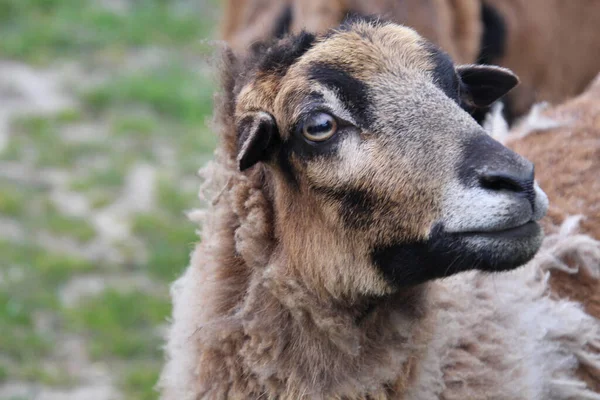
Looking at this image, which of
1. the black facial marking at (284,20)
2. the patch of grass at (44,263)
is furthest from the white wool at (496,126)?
the patch of grass at (44,263)

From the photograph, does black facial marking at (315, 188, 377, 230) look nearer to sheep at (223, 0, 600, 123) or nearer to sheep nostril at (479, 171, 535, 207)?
sheep nostril at (479, 171, 535, 207)

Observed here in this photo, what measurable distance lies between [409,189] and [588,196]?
3.95ft

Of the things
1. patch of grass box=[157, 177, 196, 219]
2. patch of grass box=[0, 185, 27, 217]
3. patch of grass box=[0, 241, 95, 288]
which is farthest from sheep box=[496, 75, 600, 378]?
patch of grass box=[0, 185, 27, 217]

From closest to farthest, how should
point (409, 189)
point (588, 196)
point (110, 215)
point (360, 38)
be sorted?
point (409, 189), point (360, 38), point (588, 196), point (110, 215)

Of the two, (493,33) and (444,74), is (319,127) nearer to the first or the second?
(444,74)

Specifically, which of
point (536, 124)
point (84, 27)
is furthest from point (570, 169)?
point (84, 27)

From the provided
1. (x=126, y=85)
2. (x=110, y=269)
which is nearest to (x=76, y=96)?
(x=126, y=85)

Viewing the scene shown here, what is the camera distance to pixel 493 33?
691 centimetres

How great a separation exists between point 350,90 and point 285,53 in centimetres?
32

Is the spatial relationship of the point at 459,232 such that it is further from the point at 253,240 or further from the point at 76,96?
the point at 76,96

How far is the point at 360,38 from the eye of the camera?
10.3 feet

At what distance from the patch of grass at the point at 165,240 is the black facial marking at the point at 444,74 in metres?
3.80

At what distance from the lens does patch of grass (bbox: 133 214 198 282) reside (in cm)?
674

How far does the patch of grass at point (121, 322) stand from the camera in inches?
235
